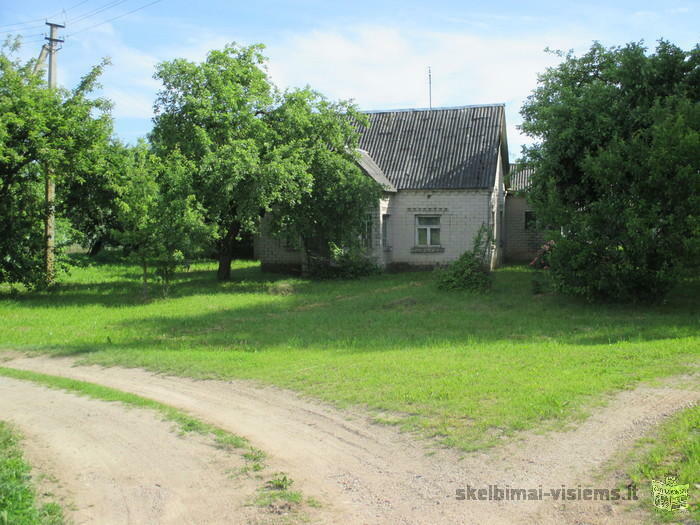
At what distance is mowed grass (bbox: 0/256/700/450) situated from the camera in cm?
774

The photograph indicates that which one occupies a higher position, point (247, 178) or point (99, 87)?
point (99, 87)

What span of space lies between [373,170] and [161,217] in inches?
398

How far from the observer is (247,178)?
66.7ft

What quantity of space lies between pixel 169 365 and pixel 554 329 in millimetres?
7664

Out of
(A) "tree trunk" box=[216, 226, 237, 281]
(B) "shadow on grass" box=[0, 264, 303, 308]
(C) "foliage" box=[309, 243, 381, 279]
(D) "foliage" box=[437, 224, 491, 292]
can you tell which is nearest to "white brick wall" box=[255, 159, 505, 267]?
(C) "foliage" box=[309, 243, 381, 279]

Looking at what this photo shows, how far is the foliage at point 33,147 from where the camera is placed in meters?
18.2

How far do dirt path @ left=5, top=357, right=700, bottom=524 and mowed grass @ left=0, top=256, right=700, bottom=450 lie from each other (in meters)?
0.38

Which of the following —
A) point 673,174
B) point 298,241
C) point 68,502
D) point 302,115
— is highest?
point 302,115

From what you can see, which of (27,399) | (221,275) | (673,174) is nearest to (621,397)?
(27,399)

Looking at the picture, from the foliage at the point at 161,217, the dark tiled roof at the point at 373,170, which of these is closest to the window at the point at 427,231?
the dark tiled roof at the point at 373,170

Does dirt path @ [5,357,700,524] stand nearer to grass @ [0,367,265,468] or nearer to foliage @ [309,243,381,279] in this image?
grass @ [0,367,265,468]

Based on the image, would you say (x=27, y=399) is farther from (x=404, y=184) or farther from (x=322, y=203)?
(x=404, y=184)

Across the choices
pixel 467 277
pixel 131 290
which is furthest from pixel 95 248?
pixel 467 277

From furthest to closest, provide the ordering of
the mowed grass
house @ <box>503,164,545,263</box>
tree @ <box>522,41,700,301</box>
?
house @ <box>503,164,545,263</box> < tree @ <box>522,41,700,301</box> < the mowed grass
